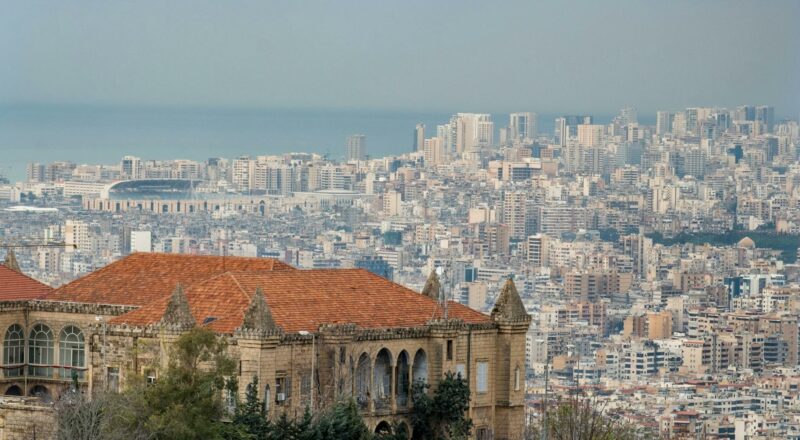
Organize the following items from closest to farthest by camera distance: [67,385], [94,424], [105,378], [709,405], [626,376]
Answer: [94,424], [105,378], [67,385], [709,405], [626,376]

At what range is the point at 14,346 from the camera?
5088 cm

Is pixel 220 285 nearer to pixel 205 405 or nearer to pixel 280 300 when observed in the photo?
pixel 280 300

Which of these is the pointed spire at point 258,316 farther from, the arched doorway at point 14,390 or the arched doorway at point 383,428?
the arched doorway at point 14,390

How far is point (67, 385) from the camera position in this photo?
162 ft

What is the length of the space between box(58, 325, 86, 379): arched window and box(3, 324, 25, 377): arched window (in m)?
0.89

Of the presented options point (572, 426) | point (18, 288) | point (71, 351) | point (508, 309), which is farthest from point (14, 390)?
point (572, 426)

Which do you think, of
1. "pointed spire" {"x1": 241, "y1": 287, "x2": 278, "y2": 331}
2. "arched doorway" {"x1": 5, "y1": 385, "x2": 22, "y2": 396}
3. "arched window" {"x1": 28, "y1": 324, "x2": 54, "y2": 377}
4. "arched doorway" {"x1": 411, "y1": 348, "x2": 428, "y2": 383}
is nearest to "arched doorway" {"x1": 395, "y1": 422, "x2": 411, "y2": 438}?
"arched doorway" {"x1": 411, "y1": 348, "x2": 428, "y2": 383}

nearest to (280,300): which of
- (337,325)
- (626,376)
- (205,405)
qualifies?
(337,325)

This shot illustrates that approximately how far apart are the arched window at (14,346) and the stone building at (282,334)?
0.02 m

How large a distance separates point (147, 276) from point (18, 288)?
2.92 metres

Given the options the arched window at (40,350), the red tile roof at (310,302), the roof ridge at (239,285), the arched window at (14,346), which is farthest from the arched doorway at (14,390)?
the roof ridge at (239,285)

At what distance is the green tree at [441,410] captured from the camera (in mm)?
47688

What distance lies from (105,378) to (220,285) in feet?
9.41

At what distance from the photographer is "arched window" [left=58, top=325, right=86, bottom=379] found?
1966 inches
